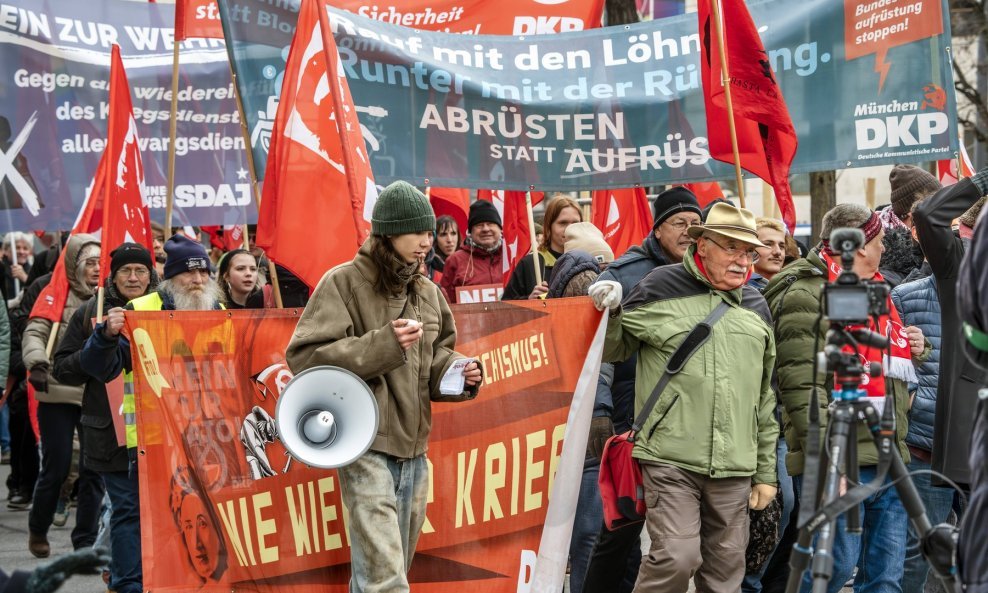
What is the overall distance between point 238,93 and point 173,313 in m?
1.40

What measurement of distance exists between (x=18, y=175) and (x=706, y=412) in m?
6.33

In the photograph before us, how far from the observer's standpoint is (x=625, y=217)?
9141 mm

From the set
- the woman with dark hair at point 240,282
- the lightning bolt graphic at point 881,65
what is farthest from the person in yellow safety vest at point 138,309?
the lightning bolt graphic at point 881,65

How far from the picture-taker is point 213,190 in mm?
9891

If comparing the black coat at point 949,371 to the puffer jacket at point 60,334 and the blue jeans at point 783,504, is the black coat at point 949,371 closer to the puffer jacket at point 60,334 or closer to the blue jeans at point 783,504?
the blue jeans at point 783,504

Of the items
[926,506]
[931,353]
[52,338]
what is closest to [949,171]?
[931,353]

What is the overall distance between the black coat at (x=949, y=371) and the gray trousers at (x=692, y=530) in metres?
0.85

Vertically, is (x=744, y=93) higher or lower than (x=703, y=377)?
higher

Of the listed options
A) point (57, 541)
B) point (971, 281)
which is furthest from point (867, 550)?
point (57, 541)

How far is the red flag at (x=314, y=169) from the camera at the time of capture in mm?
6023

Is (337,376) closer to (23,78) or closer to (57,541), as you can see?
(57,541)

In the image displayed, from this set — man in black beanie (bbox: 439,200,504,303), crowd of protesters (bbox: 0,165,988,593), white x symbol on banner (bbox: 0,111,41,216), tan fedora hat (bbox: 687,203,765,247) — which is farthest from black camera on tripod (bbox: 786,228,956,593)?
white x symbol on banner (bbox: 0,111,41,216)

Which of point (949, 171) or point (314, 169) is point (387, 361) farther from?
point (949, 171)

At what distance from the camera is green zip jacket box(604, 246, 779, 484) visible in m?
5.11
